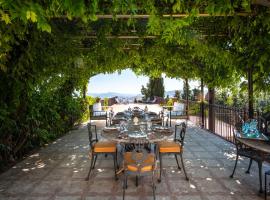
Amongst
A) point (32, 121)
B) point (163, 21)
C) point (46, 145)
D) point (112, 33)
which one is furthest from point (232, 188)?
point (46, 145)

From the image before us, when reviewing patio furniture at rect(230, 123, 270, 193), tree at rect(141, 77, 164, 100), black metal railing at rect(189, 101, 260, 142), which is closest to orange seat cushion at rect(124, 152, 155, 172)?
patio furniture at rect(230, 123, 270, 193)

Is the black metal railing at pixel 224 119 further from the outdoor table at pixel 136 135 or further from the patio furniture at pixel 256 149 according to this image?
the outdoor table at pixel 136 135

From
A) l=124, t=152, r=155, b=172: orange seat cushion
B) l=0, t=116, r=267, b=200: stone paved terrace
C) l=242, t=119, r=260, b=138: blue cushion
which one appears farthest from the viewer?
l=242, t=119, r=260, b=138: blue cushion

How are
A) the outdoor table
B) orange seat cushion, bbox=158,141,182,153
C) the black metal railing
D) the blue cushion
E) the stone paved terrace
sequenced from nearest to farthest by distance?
the stone paved terrace < the outdoor table < the blue cushion < orange seat cushion, bbox=158,141,182,153 < the black metal railing

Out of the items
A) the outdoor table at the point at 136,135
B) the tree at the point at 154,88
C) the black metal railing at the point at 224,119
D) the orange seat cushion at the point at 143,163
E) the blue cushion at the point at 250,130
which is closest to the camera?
the orange seat cushion at the point at 143,163

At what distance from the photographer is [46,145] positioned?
7.48m

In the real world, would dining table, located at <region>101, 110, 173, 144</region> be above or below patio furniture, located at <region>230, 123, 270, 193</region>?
above

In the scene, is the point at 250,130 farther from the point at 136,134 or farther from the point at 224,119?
the point at 224,119

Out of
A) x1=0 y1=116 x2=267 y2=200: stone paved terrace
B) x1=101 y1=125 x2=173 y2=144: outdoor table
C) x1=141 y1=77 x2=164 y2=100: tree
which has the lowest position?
x1=0 y1=116 x2=267 y2=200: stone paved terrace

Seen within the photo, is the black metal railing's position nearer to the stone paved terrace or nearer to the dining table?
the stone paved terrace

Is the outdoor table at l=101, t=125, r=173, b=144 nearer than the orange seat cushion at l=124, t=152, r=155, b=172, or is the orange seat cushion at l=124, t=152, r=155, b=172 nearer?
the orange seat cushion at l=124, t=152, r=155, b=172

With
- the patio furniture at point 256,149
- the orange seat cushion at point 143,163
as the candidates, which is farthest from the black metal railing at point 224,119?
the orange seat cushion at point 143,163

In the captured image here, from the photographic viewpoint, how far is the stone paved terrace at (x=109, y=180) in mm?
3873

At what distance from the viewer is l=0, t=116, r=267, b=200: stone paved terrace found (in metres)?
3.87
